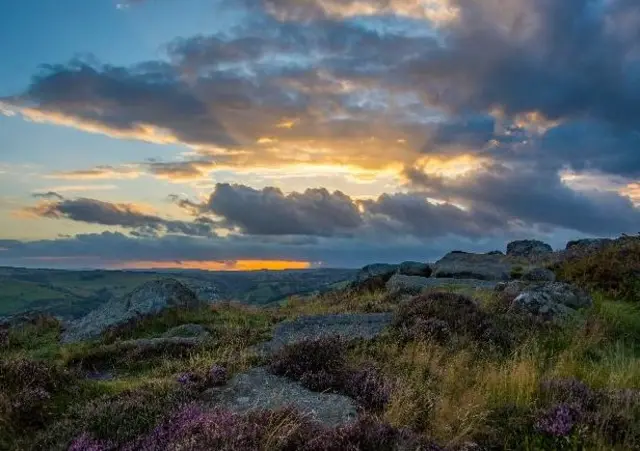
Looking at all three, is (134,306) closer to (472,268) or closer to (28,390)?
(28,390)

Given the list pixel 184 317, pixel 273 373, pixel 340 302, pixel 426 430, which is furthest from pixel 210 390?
pixel 340 302

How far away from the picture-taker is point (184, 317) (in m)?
23.6

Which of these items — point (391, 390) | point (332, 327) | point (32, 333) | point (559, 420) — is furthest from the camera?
point (32, 333)

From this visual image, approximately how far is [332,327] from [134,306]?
955 centimetres

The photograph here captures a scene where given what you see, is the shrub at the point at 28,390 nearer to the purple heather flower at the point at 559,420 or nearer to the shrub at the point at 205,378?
the shrub at the point at 205,378

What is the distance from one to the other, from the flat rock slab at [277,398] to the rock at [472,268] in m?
21.9

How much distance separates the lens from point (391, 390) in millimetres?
10328

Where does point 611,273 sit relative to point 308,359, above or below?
above

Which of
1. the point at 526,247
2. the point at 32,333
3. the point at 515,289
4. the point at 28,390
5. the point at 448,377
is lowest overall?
the point at 32,333

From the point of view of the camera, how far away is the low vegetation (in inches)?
324

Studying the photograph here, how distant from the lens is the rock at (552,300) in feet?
61.0

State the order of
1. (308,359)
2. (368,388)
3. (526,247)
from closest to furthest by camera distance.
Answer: (368,388) < (308,359) < (526,247)

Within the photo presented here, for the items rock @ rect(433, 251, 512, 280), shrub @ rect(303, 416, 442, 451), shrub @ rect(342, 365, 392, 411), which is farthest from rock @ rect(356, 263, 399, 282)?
shrub @ rect(303, 416, 442, 451)

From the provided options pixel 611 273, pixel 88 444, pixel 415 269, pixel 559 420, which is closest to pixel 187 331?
pixel 88 444
